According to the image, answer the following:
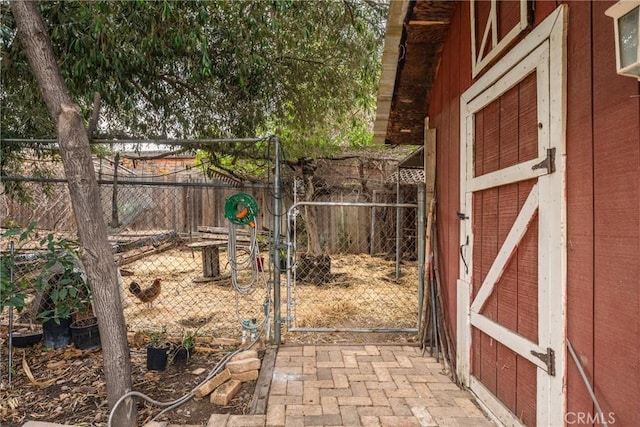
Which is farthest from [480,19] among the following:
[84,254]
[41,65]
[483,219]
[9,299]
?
[9,299]

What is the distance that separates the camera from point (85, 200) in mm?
2205

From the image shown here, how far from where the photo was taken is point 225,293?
5.52 meters

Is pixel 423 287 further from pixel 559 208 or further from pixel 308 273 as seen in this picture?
pixel 308 273

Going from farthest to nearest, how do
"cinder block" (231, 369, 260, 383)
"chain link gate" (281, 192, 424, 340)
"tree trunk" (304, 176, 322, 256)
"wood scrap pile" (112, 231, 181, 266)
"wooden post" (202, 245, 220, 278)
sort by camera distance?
"wood scrap pile" (112, 231, 181, 266)
"tree trunk" (304, 176, 322, 256)
"wooden post" (202, 245, 220, 278)
"chain link gate" (281, 192, 424, 340)
"cinder block" (231, 369, 260, 383)

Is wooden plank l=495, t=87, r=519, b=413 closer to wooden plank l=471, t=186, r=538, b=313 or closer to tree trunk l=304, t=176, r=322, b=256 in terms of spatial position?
wooden plank l=471, t=186, r=538, b=313

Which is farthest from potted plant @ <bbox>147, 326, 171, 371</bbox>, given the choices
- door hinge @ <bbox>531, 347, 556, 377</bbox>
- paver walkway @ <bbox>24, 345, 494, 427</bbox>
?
door hinge @ <bbox>531, 347, 556, 377</bbox>

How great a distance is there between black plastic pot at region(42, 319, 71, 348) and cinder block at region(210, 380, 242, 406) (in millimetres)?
1814

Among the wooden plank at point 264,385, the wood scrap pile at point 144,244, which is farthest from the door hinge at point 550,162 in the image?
the wood scrap pile at point 144,244

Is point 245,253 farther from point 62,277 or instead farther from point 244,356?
point 62,277

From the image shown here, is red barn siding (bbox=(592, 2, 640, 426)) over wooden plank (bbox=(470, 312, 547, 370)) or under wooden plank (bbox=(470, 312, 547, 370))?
over

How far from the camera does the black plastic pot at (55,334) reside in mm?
3209

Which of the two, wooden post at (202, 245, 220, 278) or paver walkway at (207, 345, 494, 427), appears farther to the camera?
wooden post at (202, 245, 220, 278)

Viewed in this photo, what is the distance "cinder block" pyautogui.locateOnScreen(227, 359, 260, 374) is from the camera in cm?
265

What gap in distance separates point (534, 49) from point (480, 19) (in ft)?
2.70
